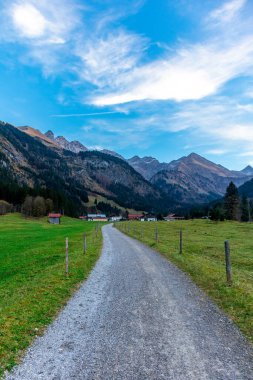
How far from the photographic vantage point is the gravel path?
7.13 m

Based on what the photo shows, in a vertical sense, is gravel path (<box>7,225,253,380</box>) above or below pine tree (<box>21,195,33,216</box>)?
below

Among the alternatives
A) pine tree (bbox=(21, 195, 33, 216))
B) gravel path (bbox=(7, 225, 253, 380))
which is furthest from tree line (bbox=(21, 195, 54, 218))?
gravel path (bbox=(7, 225, 253, 380))

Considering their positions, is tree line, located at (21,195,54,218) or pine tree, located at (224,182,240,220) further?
tree line, located at (21,195,54,218)

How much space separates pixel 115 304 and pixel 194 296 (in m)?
4.06

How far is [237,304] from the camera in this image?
12742mm

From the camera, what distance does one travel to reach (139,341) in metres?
8.87

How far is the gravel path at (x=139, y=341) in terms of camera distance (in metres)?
7.13

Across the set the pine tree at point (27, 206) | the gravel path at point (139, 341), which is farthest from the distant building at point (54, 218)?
the gravel path at point (139, 341)

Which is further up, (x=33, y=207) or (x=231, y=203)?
(x=231, y=203)

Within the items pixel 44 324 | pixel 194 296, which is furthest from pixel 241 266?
pixel 44 324

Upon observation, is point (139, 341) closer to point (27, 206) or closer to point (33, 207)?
point (27, 206)

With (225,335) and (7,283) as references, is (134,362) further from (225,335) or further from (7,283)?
(7,283)

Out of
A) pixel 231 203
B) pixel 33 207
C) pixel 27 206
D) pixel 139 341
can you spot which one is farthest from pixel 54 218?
pixel 139 341

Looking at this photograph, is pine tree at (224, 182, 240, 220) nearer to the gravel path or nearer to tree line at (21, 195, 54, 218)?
tree line at (21, 195, 54, 218)
